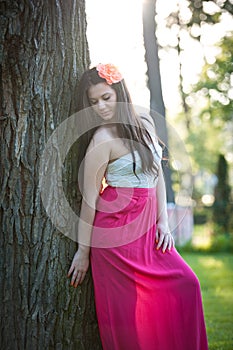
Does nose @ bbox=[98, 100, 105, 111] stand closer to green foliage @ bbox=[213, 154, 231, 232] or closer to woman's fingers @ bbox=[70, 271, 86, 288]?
woman's fingers @ bbox=[70, 271, 86, 288]

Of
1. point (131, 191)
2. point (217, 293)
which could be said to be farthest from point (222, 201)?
point (131, 191)

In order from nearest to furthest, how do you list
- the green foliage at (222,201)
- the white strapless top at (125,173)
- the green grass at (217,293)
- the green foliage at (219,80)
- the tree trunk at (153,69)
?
1. the white strapless top at (125,173)
2. the green grass at (217,293)
3. the tree trunk at (153,69)
4. the green foliage at (219,80)
5. the green foliage at (222,201)

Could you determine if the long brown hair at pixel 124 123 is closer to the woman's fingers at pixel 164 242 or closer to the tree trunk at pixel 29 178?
the tree trunk at pixel 29 178

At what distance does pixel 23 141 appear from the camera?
3137 mm

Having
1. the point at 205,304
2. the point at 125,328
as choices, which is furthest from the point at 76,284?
the point at 205,304

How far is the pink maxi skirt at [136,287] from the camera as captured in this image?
313cm

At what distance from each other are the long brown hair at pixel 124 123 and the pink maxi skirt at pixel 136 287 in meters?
0.23

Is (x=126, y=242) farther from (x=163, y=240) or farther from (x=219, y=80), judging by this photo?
(x=219, y=80)

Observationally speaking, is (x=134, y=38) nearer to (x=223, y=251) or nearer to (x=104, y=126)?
(x=223, y=251)

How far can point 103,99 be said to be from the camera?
10.6 ft

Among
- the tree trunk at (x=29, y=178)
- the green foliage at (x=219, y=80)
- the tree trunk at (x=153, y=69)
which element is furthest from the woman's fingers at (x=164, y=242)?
the green foliage at (x=219, y=80)

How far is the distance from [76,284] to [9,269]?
40cm

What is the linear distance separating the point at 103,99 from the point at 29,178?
0.63 m

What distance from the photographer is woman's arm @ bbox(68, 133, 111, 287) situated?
125 inches
